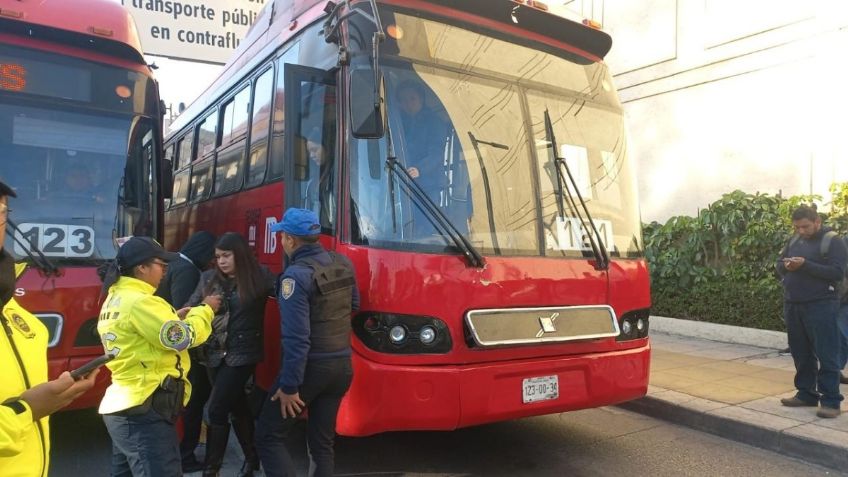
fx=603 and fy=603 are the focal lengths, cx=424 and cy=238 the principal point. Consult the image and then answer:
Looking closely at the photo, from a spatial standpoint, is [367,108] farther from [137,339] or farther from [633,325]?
[633,325]

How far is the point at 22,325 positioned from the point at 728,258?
924 centimetres

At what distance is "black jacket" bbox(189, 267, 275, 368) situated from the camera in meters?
3.79

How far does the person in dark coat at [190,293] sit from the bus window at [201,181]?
7.28ft

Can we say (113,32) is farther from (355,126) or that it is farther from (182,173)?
(182,173)

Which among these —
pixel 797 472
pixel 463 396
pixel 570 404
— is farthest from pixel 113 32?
pixel 797 472

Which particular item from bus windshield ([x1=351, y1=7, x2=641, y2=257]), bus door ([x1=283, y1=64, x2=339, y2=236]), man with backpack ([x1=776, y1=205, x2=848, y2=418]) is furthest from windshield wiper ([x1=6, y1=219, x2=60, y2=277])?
man with backpack ([x1=776, y1=205, x2=848, y2=418])

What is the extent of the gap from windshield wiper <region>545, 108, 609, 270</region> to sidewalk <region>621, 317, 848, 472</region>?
84.7 inches

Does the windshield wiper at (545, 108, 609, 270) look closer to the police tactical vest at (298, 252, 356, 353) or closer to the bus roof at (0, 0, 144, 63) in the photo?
the police tactical vest at (298, 252, 356, 353)

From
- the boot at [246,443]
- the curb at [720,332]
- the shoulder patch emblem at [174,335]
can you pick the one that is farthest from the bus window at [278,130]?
the curb at [720,332]

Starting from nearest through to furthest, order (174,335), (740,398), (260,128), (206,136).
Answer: (174,335) < (260,128) < (740,398) < (206,136)

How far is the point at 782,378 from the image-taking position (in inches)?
259

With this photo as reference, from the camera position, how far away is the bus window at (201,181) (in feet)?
21.3

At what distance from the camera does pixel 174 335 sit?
2.74 meters

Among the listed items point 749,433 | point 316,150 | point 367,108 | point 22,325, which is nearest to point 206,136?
point 316,150
